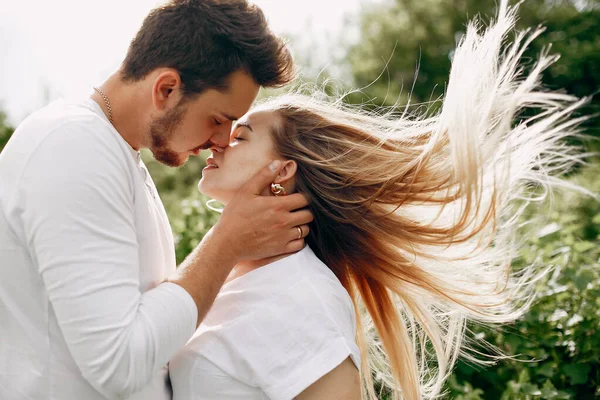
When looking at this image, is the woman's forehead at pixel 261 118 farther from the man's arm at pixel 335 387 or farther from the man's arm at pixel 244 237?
the man's arm at pixel 335 387

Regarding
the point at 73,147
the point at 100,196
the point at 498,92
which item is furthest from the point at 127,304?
the point at 498,92

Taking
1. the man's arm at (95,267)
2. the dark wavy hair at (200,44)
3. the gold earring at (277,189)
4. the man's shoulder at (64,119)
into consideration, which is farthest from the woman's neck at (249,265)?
the man's shoulder at (64,119)

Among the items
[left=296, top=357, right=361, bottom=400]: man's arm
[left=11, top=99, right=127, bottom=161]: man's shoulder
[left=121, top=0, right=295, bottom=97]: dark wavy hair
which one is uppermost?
[left=121, top=0, right=295, bottom=97]: dark wavy hair

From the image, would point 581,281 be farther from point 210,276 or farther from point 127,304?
point 127,304

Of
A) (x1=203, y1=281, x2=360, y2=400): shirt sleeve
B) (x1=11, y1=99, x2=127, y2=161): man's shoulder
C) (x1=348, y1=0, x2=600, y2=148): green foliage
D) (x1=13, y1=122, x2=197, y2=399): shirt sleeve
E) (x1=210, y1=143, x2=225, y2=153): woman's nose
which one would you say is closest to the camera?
(x1=13, y1=122, x2=197, y2=399): shirt sleeve

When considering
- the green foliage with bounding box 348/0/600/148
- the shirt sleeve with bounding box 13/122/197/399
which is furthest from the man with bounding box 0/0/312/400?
the green foliage with bounding box 348/0/600/148

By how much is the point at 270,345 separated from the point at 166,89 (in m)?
0.98

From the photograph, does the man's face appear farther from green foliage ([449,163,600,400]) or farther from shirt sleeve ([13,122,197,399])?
green foliage ([449,163,600,400])

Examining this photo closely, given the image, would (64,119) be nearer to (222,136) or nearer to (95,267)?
(95,267)

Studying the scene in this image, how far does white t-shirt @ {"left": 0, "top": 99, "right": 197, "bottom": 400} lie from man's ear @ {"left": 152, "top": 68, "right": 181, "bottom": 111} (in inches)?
9.3

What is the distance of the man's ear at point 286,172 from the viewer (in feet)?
9.75

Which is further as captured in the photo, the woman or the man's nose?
the man's nose

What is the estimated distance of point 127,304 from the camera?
2.19 m

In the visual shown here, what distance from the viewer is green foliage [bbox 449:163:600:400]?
3965mm
